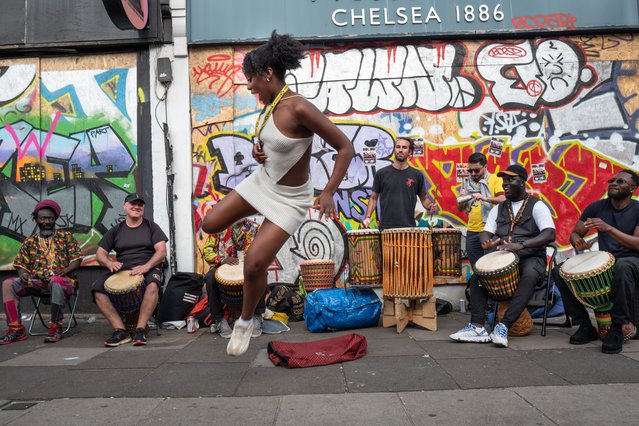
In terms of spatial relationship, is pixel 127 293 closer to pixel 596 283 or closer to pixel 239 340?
pixel 239 340

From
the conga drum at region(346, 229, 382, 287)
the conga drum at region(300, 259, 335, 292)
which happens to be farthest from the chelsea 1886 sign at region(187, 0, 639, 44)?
the conga drum at region(346, 229, 382, 287)

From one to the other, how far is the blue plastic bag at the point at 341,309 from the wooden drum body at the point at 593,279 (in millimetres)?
2148

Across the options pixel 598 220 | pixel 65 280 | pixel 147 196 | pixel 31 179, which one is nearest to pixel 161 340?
pixel 65 280

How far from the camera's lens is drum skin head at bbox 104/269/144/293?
5719mm

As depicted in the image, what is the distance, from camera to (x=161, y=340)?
593 centimetres

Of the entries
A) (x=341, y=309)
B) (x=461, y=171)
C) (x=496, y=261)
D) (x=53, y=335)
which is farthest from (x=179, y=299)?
(x=461, y=171)

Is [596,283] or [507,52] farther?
[507,52]

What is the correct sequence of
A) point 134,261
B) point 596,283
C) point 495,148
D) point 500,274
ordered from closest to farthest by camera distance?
point 596,283
point 500,274
point 134,261
point 495,148

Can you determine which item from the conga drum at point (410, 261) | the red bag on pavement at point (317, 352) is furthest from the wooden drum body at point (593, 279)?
the red bag on pavement at point (317, 352)

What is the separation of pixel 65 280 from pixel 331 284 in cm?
326

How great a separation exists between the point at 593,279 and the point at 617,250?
0.55 m

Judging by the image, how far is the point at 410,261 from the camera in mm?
5777

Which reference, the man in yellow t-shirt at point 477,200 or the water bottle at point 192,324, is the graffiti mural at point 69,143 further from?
the man in yellow t-shirt at point 477,200

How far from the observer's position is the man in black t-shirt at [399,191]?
21.4ft
